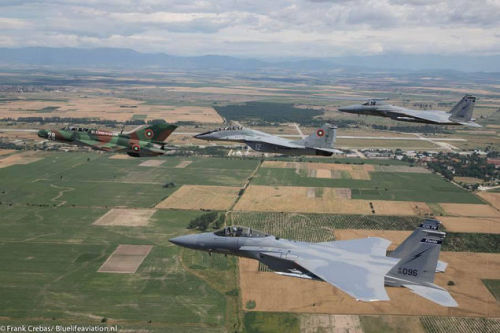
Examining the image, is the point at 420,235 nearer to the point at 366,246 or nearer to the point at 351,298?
the point at 366,246

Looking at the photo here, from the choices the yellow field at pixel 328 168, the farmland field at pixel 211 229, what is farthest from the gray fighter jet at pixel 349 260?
the yellow field at pixel 328 168

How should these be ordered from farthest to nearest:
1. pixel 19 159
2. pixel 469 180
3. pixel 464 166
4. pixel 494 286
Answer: pixel 19 159
pixel 464 166
pixel 469 180
pixel 494 286

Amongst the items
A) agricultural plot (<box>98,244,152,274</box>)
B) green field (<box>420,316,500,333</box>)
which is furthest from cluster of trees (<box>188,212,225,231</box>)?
green field (<box>420,316,500,333</box>)

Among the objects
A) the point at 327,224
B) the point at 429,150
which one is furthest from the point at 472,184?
the point at 327,224

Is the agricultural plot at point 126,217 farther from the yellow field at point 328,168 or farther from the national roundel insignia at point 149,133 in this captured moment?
the yellow field at point 328,168

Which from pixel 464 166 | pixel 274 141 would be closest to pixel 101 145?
pixel 274 141

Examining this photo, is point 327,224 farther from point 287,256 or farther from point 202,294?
point 287,256
